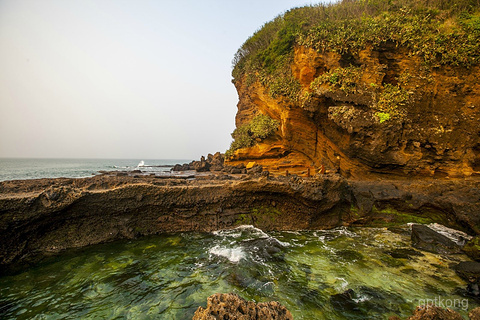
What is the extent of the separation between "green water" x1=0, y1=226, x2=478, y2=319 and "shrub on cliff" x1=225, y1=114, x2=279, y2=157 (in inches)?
448

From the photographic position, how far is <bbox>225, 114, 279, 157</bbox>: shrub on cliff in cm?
1712

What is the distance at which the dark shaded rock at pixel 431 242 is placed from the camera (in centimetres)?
618

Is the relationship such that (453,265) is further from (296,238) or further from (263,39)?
(263,39)

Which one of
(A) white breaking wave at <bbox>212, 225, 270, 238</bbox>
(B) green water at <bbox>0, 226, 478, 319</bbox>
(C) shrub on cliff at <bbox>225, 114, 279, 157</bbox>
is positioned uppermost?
(C) shrub on cliff at <bbox>225, 114, 279, 157</bbox>

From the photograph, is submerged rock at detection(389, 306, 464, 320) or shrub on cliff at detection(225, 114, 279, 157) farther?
shrub on cliff at detection(225, 114, 279, 157)

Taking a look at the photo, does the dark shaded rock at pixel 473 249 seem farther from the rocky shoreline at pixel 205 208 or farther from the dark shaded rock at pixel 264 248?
the dark shaded rock at pixel 264 248

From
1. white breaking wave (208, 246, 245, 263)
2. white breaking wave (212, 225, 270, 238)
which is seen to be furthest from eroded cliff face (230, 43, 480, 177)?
white breaking wave (208, 246, 245, 263)

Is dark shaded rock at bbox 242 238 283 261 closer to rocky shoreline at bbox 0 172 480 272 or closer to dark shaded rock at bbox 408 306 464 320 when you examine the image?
rocky shoreline at bbox 0 172 480 272

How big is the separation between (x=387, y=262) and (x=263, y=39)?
1908 centimetres

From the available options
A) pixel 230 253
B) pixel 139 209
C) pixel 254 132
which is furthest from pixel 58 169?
pixel 230 253

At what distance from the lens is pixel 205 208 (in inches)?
309

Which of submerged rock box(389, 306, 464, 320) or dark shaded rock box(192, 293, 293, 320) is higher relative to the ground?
dark shaded rock box(192, 293, 293, 320)

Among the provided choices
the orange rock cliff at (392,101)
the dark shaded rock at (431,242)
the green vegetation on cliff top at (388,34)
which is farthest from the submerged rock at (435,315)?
the green vegetation on cliff top at (388,34)

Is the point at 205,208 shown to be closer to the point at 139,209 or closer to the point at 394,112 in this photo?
the point at 139,209
